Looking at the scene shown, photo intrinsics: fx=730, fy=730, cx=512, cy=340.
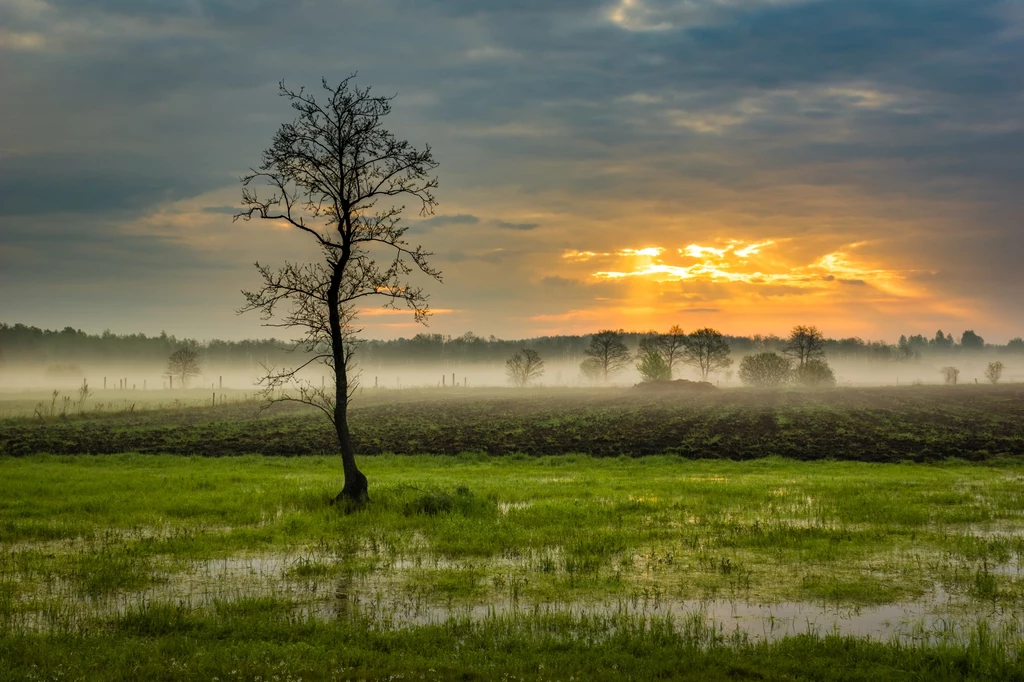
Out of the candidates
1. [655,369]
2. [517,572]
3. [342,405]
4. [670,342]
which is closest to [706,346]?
[670,342]

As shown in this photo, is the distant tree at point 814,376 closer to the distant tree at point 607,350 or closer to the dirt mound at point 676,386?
the dirt mound at point 676,386

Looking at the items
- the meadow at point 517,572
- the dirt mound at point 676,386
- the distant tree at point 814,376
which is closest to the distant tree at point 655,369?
the dirt mound at point 676,386

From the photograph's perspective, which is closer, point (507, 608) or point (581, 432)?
point (507, 608)

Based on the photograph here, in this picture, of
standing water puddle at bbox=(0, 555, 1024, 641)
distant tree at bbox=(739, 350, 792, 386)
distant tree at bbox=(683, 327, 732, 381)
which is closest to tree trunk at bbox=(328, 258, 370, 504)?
standing water puddle at bbox=(0, 555, 1024, 641)

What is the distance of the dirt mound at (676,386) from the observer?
5020 inches

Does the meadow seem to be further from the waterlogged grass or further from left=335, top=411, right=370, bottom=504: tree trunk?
left=335, top=411, right=370, bottom=504: tree trunk

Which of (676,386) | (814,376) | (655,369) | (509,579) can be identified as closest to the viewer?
(509,579)

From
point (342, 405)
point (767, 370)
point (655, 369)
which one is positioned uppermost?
point (655, 369)

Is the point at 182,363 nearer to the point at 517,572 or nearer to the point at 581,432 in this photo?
the point at 581,432

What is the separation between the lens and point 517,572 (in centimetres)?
1576

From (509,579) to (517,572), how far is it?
2.01ft

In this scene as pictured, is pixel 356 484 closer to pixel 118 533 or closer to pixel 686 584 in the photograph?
pixel 118 533

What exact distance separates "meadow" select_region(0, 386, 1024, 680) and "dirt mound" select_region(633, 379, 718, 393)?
3526 inches

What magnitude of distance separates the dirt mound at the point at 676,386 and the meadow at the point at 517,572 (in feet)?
294
